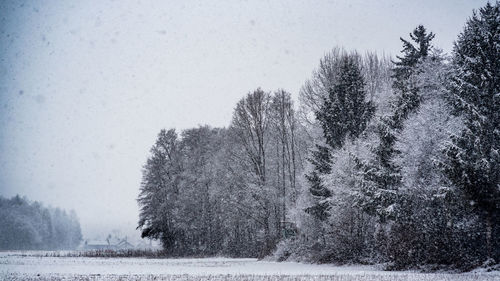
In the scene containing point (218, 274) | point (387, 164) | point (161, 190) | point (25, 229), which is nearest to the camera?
point (218, 274)

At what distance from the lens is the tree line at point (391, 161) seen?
66.8ft

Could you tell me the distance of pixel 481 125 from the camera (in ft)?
66.8

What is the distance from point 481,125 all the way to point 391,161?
5786 millimetres

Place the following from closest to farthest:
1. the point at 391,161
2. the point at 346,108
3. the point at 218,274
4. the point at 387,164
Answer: the point at 218,274 < the point at 391,161 < the point at 387,164 < the point at 346,108

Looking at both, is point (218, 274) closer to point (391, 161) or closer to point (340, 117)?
point (391, 161)

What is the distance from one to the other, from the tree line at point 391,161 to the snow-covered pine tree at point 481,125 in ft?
0.17

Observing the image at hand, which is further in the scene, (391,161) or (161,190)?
(161,190)

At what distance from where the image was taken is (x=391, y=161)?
25109 millimetres

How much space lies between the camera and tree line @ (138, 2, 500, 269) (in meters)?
20.4

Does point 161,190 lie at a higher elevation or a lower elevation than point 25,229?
higher

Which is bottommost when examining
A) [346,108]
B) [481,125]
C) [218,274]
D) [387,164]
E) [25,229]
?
[218,274]

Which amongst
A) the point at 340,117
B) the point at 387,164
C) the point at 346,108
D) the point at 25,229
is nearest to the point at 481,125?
the point at 387,164

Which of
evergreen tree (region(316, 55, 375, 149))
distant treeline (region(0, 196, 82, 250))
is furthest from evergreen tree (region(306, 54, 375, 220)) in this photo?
distant treeline (region(0, 196, 82, 250))

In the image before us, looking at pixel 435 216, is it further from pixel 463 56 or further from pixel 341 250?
pixel 463 56
